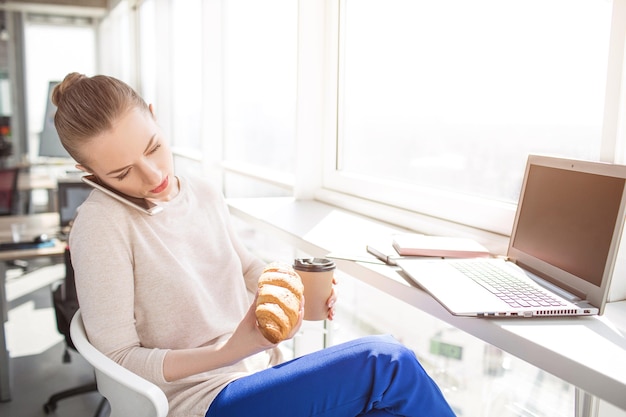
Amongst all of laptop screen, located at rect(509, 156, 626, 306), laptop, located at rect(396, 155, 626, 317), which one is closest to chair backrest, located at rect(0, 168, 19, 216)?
laptop, located at rect(396, 155, 626, 317)

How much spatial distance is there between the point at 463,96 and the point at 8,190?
4.21 m

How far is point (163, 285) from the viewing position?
131 centimetres

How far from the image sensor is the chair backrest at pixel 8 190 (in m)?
4.71

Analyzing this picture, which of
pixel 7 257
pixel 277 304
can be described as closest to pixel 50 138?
pixel 7 257

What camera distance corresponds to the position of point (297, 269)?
1.32m

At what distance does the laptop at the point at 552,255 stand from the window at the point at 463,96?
8.9 inches

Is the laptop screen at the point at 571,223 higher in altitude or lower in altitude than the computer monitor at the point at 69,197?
higher

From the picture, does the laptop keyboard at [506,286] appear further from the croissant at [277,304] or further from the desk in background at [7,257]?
the desk in background at [7,257]

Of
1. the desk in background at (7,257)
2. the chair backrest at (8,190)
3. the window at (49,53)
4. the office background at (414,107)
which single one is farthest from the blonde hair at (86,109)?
the window at (49,53)

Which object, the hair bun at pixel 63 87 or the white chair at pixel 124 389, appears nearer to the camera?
the white chair at pixel 124 389

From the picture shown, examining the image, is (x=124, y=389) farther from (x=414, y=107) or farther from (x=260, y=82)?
(x=260, y=82)

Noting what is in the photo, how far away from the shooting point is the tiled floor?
101 inches

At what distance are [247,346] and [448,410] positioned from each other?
420mm

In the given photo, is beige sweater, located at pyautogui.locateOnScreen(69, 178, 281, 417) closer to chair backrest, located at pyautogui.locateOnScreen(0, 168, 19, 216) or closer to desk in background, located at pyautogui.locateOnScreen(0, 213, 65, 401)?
desk in background, located at pyautogui.locateOnScreen(0, 213, 65, 401)
